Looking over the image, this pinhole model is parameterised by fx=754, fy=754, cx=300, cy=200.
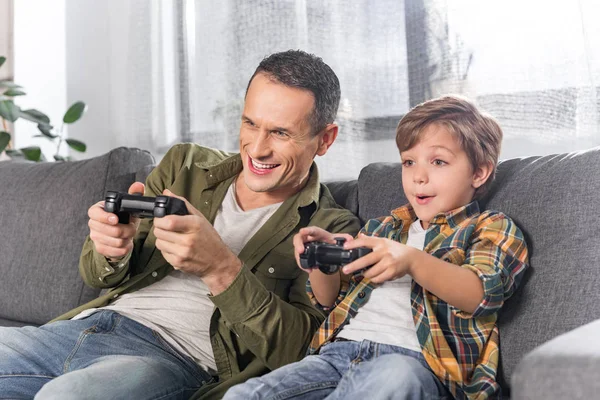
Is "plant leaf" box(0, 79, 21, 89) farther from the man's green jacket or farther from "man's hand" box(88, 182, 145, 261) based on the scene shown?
"man's hand" box(88, 182, 145, 261)

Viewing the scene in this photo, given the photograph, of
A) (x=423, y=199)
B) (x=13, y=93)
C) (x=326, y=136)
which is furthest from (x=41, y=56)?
(x=423, y=199)

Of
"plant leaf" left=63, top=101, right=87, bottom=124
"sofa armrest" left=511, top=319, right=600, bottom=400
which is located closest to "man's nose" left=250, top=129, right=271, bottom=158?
"sofa armrest" left=511, top=319, right=600, bottom=400

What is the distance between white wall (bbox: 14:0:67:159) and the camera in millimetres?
3328

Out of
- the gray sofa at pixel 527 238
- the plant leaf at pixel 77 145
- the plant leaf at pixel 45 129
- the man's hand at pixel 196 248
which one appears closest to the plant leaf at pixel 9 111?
the plant leaf at pixel 45 129

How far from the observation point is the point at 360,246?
45.9 inches

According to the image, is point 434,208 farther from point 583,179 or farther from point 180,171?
point 180,171

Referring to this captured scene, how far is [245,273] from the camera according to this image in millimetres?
1398

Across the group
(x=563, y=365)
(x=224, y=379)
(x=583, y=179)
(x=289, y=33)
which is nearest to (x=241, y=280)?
(x=224, y=379)

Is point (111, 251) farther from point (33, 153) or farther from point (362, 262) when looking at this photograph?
point (33, 153)

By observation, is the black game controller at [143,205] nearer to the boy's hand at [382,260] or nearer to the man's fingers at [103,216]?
the man's fingers at [103,216]

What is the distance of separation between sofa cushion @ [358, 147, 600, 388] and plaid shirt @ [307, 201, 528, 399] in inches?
1.4

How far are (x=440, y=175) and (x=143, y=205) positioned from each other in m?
0.54

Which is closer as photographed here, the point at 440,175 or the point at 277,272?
the point at 440,175

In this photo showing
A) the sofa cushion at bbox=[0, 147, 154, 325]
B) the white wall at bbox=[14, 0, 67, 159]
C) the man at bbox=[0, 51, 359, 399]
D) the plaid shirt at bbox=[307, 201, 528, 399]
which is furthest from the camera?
the white wall at bbox=[14, 0, 67, 159]
